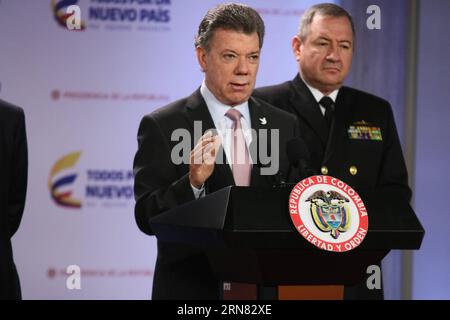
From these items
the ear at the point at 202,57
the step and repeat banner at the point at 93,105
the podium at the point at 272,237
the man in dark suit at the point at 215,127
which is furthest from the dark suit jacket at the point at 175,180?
the step and repeat banner at the point at 93,105

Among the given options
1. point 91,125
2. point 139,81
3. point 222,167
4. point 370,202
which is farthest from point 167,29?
point 370,202

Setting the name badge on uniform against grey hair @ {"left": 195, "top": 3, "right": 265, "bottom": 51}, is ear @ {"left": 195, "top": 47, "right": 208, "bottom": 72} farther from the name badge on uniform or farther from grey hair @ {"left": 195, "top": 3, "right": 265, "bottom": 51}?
the name badge on uniform

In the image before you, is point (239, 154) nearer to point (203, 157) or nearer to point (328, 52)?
point (203, 157)

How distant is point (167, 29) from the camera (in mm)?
4395

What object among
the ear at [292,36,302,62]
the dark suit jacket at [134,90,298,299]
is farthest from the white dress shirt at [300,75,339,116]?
the dark suit jacket at [134,90,298,299]

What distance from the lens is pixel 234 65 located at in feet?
9.98

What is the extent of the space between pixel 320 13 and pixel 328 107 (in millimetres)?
409

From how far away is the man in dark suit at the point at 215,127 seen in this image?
9.23ft

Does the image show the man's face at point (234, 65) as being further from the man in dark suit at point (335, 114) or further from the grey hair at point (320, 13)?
the grey hair at point (320, 13)

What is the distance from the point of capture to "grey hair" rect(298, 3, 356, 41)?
3664 millimetres

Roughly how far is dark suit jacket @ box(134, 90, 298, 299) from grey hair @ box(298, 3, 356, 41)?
2.07 feet

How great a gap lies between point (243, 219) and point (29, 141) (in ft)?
7.53

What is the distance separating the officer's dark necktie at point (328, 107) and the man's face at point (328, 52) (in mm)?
40
